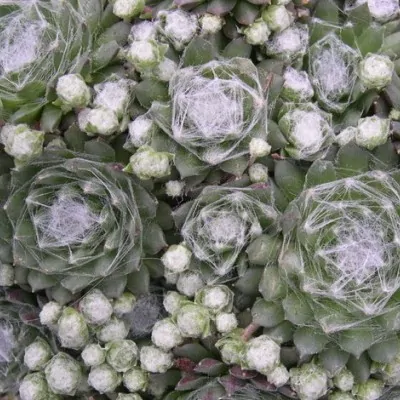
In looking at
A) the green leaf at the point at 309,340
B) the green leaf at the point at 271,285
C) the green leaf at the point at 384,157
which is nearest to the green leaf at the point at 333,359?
the green leaf at the point at 309,340

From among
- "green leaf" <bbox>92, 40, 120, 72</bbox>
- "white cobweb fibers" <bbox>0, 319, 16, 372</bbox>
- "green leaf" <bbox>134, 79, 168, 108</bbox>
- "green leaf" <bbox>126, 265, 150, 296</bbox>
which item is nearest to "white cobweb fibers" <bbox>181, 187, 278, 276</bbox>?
"green leaf" <bbox>126, 265, 150, 296</bbox>

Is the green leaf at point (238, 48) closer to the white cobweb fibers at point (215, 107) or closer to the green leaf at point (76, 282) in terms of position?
the white cobweb fibers at point (215, 107)

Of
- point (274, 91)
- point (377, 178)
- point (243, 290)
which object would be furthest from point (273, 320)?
point (274, 91)

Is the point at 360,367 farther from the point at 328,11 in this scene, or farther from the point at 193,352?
the point at 328,11

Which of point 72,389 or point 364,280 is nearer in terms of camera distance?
point 364,280

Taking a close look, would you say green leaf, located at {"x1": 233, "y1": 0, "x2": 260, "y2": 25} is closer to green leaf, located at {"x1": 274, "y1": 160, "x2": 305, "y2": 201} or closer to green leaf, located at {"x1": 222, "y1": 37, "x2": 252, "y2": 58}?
green leaf, located at {"x1": 222, "y1": 37, "x2": 252, "y2": 58}

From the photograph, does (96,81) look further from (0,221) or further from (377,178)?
(377,178)
